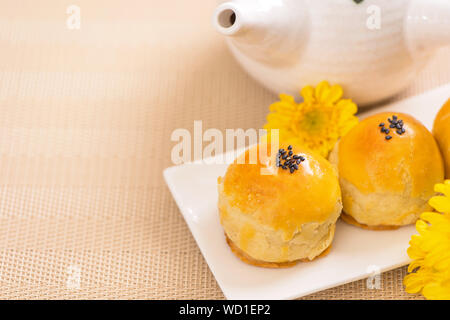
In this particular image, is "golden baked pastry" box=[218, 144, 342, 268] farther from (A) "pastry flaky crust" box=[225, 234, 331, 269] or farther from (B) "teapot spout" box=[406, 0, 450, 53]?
(B) "teapot spout" box=[406, 0, 450, 53]

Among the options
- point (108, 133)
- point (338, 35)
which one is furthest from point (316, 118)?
point (108, 133)

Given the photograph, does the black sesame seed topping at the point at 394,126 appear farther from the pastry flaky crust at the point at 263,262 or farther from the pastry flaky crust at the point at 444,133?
the pastry flaky crust at the point at 263,262

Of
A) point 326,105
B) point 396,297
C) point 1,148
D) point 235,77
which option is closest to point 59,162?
point 1,148

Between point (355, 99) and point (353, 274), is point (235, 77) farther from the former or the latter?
point (353, 274)

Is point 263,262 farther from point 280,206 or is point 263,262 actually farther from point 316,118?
point 316,118

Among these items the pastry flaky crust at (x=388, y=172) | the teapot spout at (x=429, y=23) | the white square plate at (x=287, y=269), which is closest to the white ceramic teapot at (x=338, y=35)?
the teapot spout at (x=429, y=23)


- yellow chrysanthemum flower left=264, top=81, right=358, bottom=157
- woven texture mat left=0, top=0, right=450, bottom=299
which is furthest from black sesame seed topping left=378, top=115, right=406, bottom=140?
woven texture mat left=0, top=0, right=450, bottom=299
